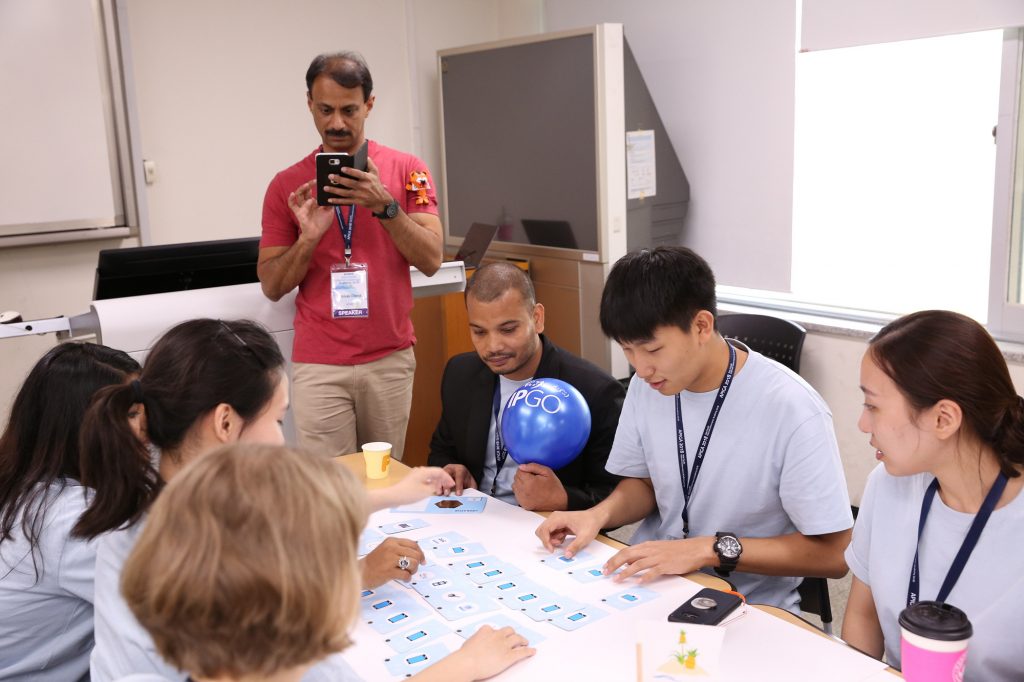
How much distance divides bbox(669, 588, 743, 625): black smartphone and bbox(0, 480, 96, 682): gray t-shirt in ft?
3.48

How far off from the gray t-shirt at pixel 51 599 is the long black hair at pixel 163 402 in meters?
0.16

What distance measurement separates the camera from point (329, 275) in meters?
2.98

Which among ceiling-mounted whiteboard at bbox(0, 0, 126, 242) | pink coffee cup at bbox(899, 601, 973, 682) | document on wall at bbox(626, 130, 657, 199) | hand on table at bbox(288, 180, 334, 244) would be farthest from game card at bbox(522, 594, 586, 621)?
ceiling-mounted whiteboard at bbox(0, 0, 126, 242)

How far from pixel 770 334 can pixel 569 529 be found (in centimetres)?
157

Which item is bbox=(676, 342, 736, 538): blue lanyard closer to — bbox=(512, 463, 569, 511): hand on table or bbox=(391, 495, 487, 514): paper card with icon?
bbox=(512, 463, 569, 511): hand on table

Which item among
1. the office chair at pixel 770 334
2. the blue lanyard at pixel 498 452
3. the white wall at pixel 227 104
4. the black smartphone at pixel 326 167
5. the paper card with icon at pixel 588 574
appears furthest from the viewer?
the white wall at pixel 227 104

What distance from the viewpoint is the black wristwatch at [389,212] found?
285 cm

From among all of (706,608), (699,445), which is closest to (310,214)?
(699,445)

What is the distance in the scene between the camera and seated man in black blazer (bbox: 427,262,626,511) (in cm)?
240

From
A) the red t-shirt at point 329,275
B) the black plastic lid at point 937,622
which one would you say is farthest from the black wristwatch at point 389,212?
the black plastic lid at point 937,622

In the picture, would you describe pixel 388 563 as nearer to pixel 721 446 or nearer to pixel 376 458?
pixel 376 458

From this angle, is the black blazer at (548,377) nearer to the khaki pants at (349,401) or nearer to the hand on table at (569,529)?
the hand on table at (569,529)

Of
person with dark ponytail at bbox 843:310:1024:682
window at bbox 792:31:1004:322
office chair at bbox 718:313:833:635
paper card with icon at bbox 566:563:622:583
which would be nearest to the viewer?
person with dark ponytail at bbox 843:310:1024:682

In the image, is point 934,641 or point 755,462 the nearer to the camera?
point 934,641
